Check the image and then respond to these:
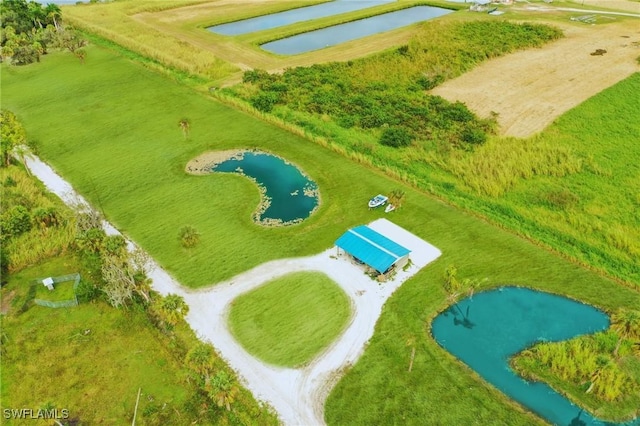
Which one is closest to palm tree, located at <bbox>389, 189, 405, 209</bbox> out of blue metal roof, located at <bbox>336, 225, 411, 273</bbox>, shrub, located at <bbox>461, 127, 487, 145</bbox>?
blue metal roof, located at <bbox>336, 225, 411, 273</bbox>

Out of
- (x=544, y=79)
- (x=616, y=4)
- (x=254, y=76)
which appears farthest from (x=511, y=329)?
(x=616, y=4)

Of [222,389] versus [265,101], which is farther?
[265,101]

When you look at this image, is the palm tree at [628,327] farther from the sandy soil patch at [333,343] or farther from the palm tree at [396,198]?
the palm tree at [396,198]

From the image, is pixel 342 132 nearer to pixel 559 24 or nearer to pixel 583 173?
pixel 583 173

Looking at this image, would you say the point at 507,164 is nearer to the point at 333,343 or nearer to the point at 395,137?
the point at 395,137

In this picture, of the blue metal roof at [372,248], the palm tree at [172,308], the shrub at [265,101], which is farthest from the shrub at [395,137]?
the palm tree at [172,308]

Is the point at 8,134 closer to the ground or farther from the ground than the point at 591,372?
farther from the ground

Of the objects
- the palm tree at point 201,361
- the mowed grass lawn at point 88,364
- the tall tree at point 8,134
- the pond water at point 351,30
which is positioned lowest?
the mowed grass lawn at point 88,364
